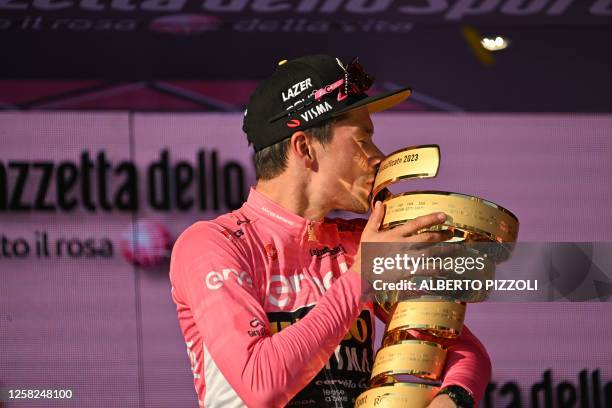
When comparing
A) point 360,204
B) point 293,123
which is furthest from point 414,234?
point 293,123

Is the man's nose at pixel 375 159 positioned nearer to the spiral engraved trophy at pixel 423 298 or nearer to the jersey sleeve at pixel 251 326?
the spiral engraved trophy at pixel 423 298

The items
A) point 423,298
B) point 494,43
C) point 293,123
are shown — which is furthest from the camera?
point 494,43

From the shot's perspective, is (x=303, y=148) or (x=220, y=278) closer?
(x=220, y=278)

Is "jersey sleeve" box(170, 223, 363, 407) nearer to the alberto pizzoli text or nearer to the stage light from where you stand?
the alberto pizzoli text

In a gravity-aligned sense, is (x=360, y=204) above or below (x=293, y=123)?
below

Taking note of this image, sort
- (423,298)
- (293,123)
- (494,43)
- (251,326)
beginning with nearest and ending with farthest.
Result: (251,326), (423,298), (293,123), (494,43)

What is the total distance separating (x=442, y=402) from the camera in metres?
2.18

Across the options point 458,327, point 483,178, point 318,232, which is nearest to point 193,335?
point 318,232

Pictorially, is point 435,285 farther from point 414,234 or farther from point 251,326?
point 251,326

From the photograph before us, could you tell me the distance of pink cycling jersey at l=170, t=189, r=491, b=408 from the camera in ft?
6.84

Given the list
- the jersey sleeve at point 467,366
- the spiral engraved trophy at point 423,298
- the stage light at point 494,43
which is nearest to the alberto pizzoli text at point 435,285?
the spiral engraved trophy at point 423,298

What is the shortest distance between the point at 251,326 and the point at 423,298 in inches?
12.9

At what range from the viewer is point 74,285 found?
3.92 meters

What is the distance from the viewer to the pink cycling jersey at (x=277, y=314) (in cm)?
208
